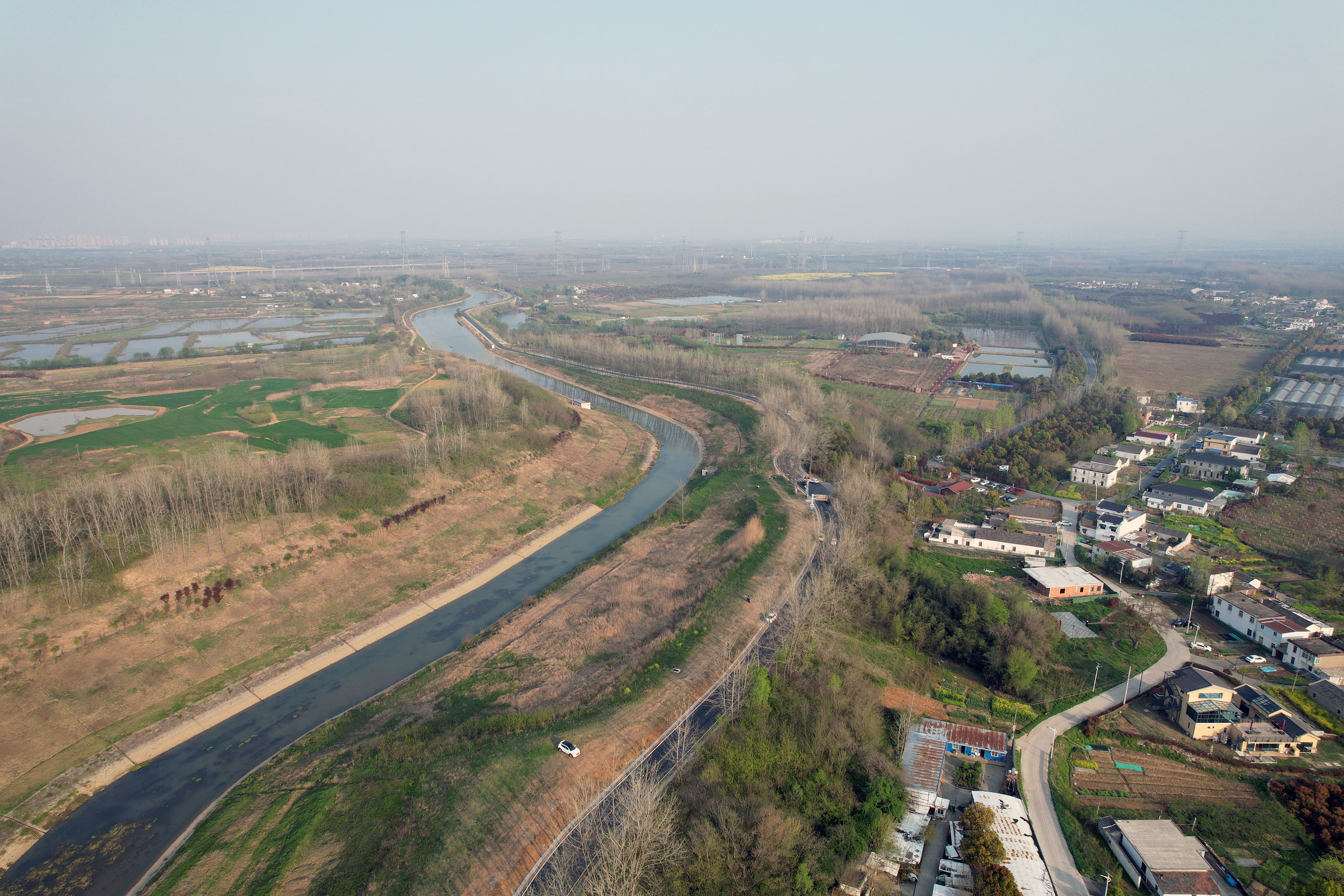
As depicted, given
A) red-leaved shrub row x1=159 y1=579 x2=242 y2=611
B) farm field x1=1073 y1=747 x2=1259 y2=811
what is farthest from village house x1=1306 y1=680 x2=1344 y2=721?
red-leaved shrub row x1=159 y1=579 x2=242 y2=611

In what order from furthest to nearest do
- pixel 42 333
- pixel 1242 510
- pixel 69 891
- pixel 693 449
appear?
pixel 42 333, pixel 693 449, pixel 1242 510, pixel 69 891

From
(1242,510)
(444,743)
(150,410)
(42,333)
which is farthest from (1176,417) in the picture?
(42,333)

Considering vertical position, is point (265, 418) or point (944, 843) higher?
point (265, 418)

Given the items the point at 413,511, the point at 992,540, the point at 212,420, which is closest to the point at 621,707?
the point at 413,511

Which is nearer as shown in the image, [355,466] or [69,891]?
[69,891]

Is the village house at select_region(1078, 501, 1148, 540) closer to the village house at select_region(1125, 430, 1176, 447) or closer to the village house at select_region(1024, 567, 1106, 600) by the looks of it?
the village house at select_region(1024, 567, 1106, 600)

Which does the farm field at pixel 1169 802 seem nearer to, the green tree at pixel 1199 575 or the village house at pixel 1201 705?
the village house at pixel 1201 705

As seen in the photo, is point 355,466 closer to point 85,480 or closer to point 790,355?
point 85,480
